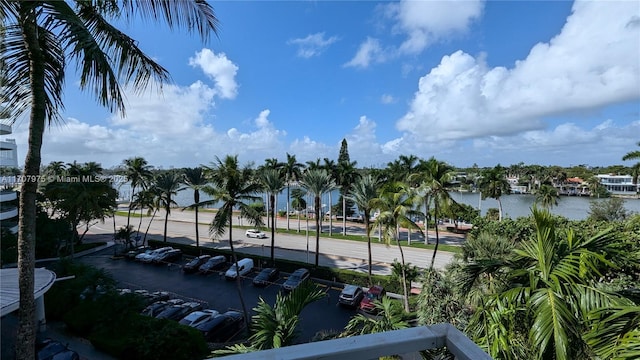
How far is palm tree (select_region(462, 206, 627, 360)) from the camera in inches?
102

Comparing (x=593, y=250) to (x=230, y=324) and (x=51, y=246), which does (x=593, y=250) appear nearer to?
(x=230, y=324)

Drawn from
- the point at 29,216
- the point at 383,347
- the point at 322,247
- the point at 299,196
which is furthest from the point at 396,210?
the point at 322,247

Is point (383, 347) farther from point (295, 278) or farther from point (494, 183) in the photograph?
point (494, 183)

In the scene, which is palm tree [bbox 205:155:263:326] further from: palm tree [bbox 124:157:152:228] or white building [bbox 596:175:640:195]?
white building [bbox 596:175:640:195]

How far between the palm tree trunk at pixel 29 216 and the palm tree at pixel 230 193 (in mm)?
10314

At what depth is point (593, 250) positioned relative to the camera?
323 centimetres

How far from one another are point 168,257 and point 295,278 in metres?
12.5

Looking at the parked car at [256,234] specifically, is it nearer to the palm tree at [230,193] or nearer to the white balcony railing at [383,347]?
the palm tree at [230,193]

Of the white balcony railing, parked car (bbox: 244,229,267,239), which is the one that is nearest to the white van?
parked car (bbox: 244,229,267,239)

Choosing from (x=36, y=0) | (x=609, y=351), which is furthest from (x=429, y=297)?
(x=36, y=0)

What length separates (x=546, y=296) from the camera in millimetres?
2734

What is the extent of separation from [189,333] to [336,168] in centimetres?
2321

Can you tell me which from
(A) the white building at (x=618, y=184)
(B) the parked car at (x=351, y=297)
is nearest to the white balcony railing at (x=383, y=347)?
(B) the parked car at (x=351, y=297)

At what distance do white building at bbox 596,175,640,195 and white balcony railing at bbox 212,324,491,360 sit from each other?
360 ft
